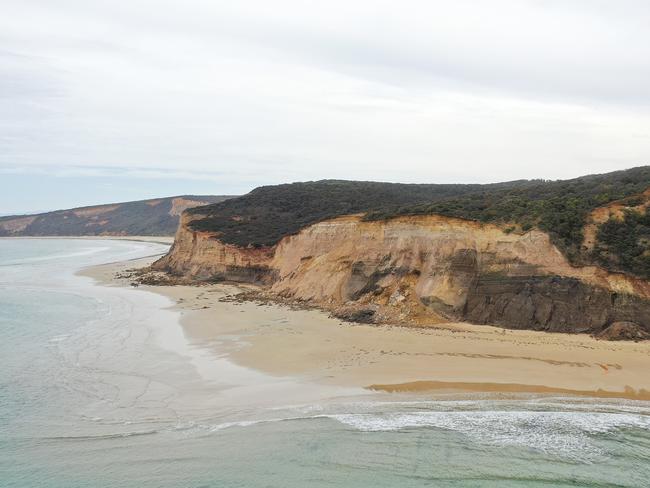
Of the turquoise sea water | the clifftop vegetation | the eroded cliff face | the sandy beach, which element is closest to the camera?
the turquoise sea water

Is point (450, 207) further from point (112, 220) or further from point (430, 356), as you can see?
point (112, 220)

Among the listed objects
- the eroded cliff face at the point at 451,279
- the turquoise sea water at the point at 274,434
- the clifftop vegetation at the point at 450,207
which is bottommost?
Result: the turquoise sea water at the point at 274,434

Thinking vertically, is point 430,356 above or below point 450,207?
below

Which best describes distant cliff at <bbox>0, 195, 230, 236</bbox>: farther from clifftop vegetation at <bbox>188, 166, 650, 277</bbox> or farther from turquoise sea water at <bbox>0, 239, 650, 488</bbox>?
turquoise sea water at <bbox>0, 239, 650, 488</bbox>

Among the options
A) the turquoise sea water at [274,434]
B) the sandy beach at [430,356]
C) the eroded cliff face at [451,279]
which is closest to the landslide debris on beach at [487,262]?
the eroded cliff face at [451,279]

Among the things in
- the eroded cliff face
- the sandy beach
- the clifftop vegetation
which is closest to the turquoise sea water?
the sandy beach

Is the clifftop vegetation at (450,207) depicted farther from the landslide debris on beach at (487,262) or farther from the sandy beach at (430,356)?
the sandy beach at (430,356)

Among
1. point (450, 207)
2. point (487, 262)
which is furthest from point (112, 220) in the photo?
point (487, 262)
